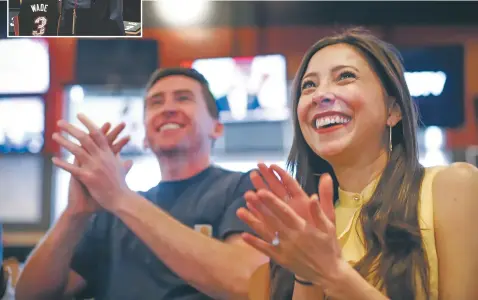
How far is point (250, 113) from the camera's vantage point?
143cm

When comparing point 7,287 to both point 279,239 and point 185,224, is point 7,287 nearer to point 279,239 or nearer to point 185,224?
point 185,224

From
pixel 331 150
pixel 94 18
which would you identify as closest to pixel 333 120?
pixel 331 150

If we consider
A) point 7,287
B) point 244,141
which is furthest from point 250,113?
point 7,287

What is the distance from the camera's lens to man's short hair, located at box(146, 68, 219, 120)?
1.45m

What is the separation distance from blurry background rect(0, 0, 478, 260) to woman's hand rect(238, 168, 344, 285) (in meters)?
0.40

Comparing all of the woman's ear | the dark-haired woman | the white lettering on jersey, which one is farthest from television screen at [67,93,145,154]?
the woman's ear

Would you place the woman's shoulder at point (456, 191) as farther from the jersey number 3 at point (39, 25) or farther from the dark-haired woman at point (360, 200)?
the jersey number 3 at point (39, 25)

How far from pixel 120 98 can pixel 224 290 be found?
0.65 meters

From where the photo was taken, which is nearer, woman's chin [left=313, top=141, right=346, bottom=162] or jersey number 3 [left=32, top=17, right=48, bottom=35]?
Answer: woman's chin [left=313, top=141, right=346, bottom=162]

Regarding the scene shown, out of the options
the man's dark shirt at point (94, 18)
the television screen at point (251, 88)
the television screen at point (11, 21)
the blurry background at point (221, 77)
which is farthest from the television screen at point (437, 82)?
the television screen at point (11, 21)

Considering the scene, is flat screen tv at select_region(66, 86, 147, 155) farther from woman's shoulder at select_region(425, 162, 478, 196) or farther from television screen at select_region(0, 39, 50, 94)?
woman's shoulder at select_region(425, 162, 478, 196)

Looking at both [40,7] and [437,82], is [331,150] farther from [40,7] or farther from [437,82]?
[40,7]

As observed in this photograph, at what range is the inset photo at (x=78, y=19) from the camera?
1.52m

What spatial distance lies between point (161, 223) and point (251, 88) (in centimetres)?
47
